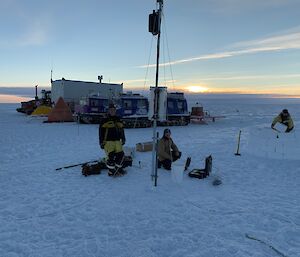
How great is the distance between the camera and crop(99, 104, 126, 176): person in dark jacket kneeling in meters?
8.54

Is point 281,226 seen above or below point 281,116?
below

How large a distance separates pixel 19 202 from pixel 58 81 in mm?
24823

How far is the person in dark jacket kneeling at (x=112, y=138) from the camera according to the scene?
336 inches

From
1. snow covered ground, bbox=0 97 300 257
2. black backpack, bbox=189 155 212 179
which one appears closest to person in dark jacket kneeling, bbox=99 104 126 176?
snow covered ground, bbox=0 97 300 257

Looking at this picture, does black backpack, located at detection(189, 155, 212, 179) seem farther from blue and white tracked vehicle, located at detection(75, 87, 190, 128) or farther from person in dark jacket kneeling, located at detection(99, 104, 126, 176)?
blue and white tracked vehicle, located at detection(75, 87, 190, 128)

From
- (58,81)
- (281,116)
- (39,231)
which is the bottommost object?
(39,231)

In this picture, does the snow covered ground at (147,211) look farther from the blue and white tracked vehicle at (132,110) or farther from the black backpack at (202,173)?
the blue and white tracked vehicle at (132,110)

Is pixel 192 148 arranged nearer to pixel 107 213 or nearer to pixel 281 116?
pixel 281 116

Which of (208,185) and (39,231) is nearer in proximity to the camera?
(39,231)

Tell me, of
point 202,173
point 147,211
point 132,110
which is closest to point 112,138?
point 202,173

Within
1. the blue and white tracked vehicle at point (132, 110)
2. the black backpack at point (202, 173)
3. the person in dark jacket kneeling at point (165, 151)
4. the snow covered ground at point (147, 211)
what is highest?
the blue and white tracked vehicle at point (132, 110)

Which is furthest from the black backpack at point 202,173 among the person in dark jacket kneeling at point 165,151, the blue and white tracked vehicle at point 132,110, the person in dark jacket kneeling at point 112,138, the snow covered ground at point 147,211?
the blue and white tracked vehicle at point 132,110

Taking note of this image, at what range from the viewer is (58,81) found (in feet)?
98.7

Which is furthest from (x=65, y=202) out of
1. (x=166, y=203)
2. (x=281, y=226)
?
(x=281, y=226)
